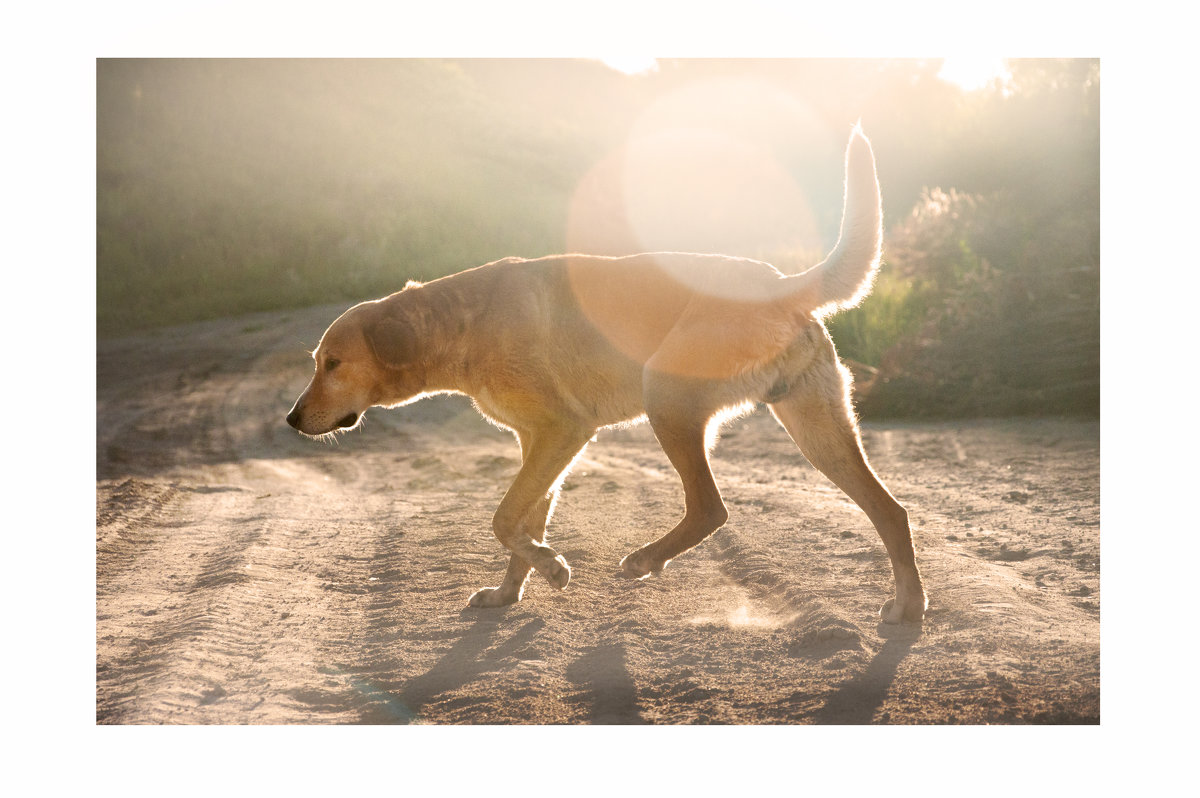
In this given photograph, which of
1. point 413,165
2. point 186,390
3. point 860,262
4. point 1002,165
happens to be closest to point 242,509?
point 860,262

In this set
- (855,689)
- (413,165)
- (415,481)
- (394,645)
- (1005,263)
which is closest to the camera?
(855,689)

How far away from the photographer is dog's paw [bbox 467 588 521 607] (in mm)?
5777

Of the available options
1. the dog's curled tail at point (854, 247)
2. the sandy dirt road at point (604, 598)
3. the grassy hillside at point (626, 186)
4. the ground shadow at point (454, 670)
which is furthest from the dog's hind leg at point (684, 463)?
the grassy hillside at point (626, 186)

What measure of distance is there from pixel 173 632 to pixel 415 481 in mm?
5453

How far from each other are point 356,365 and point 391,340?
27 centimetres

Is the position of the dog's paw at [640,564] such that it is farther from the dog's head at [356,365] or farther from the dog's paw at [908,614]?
the dog's head at [356,365]

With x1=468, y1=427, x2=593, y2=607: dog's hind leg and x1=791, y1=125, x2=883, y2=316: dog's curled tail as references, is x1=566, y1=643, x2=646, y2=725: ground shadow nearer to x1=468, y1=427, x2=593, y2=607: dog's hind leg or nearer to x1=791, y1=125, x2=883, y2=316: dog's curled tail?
x1=468, y1=427, x2=593, y2=607: dog's hind leg

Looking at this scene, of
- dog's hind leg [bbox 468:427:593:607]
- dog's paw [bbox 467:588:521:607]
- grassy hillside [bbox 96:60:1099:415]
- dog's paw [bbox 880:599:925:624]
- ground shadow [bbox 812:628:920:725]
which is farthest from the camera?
grassy hillside [bbox 96:60:1099:415]

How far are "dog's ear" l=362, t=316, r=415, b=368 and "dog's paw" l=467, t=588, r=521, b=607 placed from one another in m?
1.40

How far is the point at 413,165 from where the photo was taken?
23812mm

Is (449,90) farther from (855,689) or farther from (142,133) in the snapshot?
(855,689)

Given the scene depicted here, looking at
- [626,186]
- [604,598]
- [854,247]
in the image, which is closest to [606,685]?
[604,598]

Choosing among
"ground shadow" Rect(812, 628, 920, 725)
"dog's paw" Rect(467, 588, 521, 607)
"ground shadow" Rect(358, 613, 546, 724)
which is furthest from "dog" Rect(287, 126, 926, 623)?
"ground shadow" Rect(812, 628, 920, 725)

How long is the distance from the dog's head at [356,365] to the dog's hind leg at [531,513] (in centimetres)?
88
